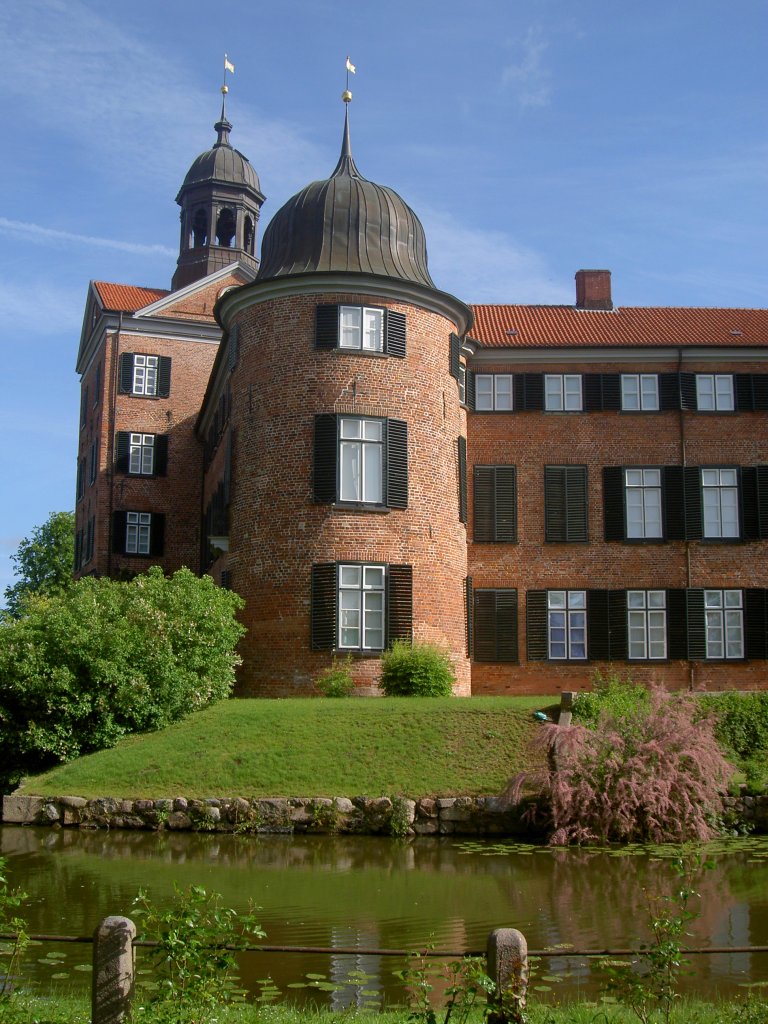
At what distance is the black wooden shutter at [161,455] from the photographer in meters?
42.0

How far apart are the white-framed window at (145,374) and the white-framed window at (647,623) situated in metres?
A: 19.6

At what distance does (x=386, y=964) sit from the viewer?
9.75m

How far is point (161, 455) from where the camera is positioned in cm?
4209

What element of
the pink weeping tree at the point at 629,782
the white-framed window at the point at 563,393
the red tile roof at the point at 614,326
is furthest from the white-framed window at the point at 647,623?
the pink weeping tree at the point at 629,782

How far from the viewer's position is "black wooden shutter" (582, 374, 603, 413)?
108ft

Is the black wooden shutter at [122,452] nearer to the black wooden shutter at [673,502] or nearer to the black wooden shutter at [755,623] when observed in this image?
the black wooden shutter at [673,502]

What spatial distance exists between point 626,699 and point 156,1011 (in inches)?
575

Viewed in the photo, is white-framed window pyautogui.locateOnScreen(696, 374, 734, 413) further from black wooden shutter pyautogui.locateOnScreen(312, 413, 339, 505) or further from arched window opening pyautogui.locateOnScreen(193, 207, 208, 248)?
arched window opening pyautogui.locateOnScreen(193, 207, 208, 248)

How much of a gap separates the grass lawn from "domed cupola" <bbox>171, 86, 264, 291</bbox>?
29926mm

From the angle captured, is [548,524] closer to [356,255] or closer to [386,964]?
[356,255]

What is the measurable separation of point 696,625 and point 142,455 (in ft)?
67.0

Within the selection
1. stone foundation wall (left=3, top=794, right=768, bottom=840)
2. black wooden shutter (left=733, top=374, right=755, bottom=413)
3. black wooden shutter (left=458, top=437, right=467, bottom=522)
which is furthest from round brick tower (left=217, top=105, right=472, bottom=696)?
black wooden shutter (left=733, top=374, right=755, bottom=413)

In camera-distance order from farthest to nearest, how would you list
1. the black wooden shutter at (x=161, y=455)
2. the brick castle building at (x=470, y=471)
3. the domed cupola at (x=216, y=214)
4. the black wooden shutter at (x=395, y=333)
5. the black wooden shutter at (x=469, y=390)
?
1. the domed cupola at (x=216, y=214)
2. the black wooden shutter at (x=161, y=455)
3. the black wooden shutter at (x=469, y=390)
4. the black wooden shutter at (x=395, y=333)
5. the brick castle building at (x=470, y=471)

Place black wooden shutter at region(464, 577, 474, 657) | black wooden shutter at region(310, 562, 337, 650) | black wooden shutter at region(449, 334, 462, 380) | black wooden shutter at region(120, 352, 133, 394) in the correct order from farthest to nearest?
black wooden shutter at region(120, 352, 133, 394)
black wooden shutter at region(464, 577, 474, 657)
black wooden shutter at region(449, 334, 462, 380)
black wooden shutter at region(310, 562, 337, 650)
